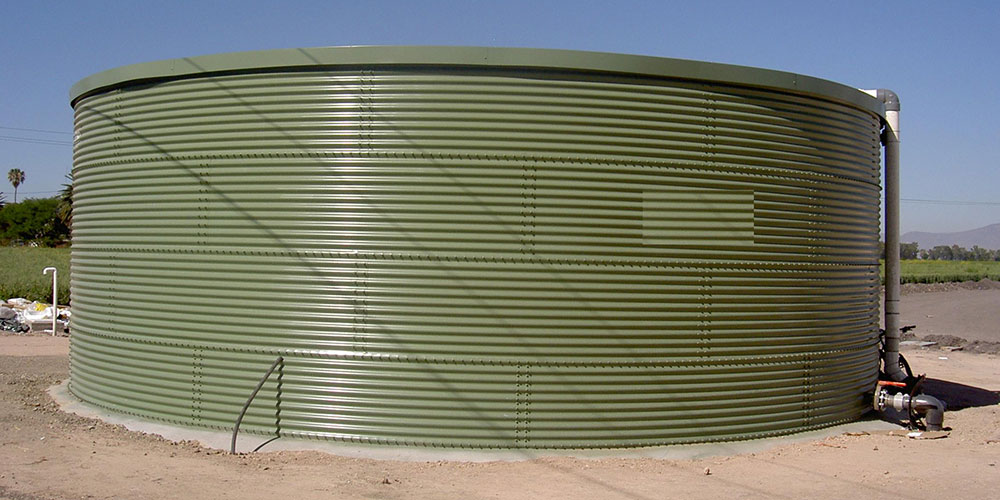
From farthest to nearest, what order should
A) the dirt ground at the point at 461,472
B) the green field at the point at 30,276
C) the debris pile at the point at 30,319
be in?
1. the green field at the point at 30,276
2. the debris pile at the point at 30,319
3. the dirt ground at the point at 461,472

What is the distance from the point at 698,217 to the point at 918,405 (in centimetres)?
419

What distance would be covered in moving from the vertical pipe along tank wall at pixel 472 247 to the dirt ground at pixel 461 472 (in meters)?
0.61

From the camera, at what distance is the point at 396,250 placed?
8766 millimetres

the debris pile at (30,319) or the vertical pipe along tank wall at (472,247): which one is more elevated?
the vertical pipe along tank wall at (472,247)

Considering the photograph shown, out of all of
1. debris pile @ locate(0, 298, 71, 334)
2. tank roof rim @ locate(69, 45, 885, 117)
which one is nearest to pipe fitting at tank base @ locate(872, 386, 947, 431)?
tank roof rim @ locate(69, 45, 885, 117)

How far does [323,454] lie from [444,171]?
319 centimetres

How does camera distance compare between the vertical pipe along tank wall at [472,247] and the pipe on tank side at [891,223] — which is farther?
the pipe on tank side at [891,223]

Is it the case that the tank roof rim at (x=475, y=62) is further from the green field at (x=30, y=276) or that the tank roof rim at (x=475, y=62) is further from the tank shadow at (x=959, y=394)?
the green field at (x=30, y=276)

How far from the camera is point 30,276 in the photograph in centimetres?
3325

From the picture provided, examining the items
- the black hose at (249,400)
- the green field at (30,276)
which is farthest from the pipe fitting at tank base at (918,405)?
the green field at (30,276)

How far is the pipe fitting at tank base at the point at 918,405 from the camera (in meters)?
10.5

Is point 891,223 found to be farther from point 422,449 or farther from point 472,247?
point 422,449

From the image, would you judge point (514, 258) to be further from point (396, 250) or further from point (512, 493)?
point (512, 493)

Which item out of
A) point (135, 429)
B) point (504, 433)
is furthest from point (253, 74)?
point (504, 433)
